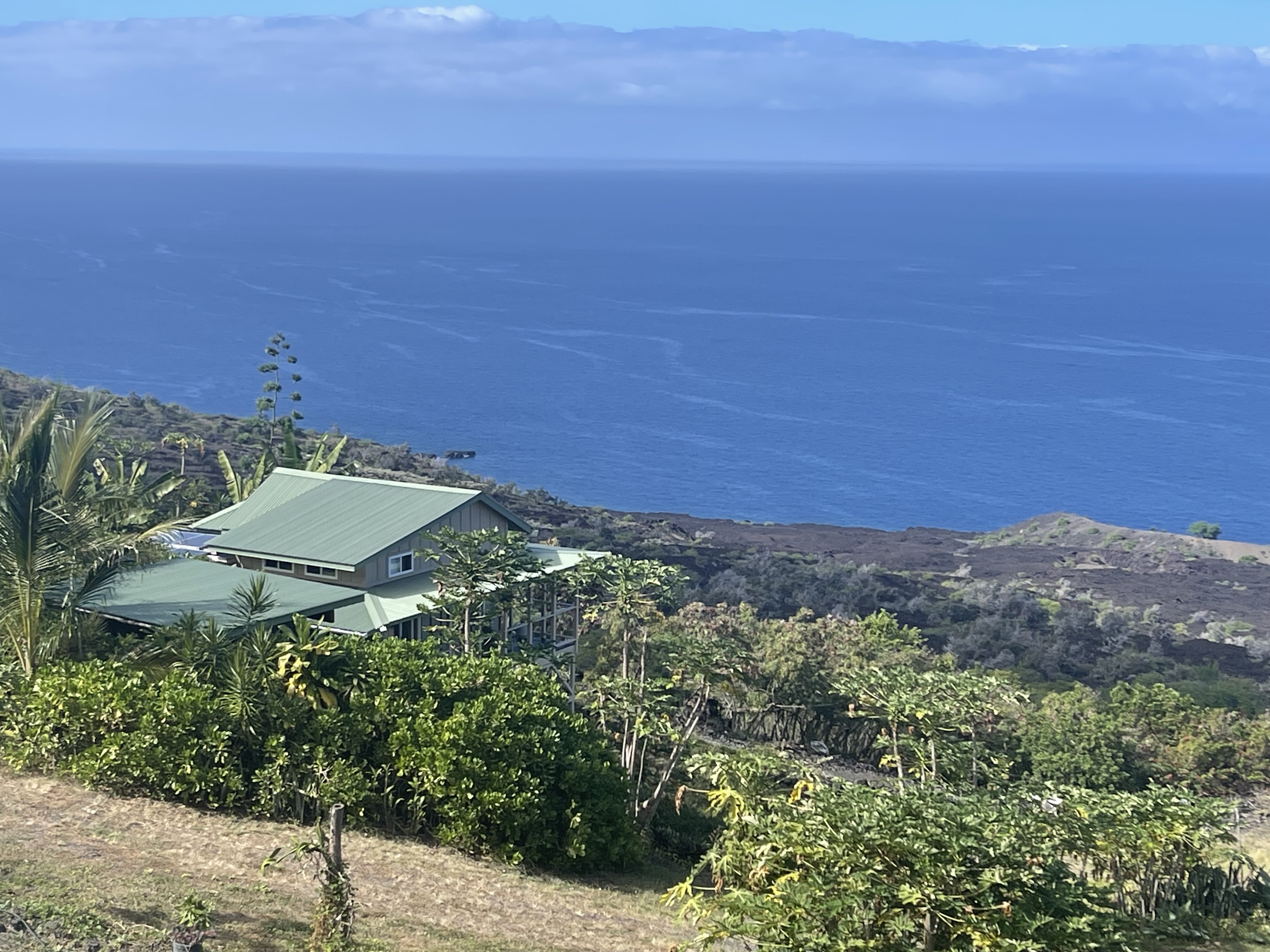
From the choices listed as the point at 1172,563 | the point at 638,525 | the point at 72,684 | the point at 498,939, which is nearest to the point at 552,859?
the point at 498,939

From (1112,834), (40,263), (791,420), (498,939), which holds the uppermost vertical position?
(40,263)

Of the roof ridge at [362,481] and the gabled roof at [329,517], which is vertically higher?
the roof ridge at [362,481]

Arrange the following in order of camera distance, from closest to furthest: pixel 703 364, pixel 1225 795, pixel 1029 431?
pixel 1225 795 < pixel 1029 431 < pixel 703 364

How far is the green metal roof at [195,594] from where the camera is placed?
2461 cm

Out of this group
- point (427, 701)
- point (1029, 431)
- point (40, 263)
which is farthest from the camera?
point (40, 263)

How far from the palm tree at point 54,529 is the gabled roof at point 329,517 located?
18.6 ft

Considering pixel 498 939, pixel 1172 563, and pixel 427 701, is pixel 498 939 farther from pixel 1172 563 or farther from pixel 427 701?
pixel 1172 563

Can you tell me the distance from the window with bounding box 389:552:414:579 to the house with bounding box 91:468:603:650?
0.03 metres

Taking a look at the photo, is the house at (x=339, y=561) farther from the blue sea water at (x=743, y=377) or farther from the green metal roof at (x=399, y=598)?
the blue sea water at (x=743, y=377)

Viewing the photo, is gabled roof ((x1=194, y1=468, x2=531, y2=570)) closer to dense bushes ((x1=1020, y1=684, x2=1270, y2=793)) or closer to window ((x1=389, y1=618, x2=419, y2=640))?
window ((x1=389, y1=618, x2=419, y2=640))

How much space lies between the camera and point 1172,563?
2758 inches

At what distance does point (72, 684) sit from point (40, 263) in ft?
626

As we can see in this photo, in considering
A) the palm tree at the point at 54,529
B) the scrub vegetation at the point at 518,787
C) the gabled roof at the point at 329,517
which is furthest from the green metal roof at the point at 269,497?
the palm tree at the point at 54,529

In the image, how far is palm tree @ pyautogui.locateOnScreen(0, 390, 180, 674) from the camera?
20812 millimetres
